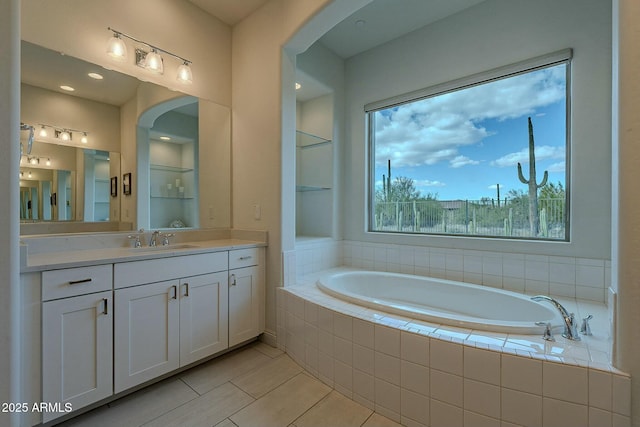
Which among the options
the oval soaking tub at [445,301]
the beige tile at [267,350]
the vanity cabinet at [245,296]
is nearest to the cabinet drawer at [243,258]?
the vanity cabinet at [245,296]

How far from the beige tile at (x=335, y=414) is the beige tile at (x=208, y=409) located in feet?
1.26

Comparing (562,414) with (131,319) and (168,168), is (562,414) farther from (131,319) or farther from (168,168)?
(168,168)

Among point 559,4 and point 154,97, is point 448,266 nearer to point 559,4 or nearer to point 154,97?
point 559,4

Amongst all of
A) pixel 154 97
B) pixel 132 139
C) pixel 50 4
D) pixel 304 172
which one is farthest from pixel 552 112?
pixel 50 4

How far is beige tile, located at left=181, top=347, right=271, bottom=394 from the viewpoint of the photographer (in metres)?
1.82

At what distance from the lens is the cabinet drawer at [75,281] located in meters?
1.33

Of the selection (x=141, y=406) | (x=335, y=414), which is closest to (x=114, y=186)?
(x=141, y=406)

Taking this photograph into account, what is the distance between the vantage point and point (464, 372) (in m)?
1.28

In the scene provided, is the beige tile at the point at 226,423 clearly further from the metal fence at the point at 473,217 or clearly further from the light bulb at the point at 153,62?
the light bulb at the point at 153,62

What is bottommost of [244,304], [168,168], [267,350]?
[267,350]

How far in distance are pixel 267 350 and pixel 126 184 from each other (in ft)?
5.70

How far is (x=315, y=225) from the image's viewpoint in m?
3.35

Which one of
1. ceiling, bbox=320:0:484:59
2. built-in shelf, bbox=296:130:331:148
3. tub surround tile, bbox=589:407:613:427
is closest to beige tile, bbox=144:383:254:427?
tub surround tile, bbox=589:407:613:427

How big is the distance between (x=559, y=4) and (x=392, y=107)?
1.43m
